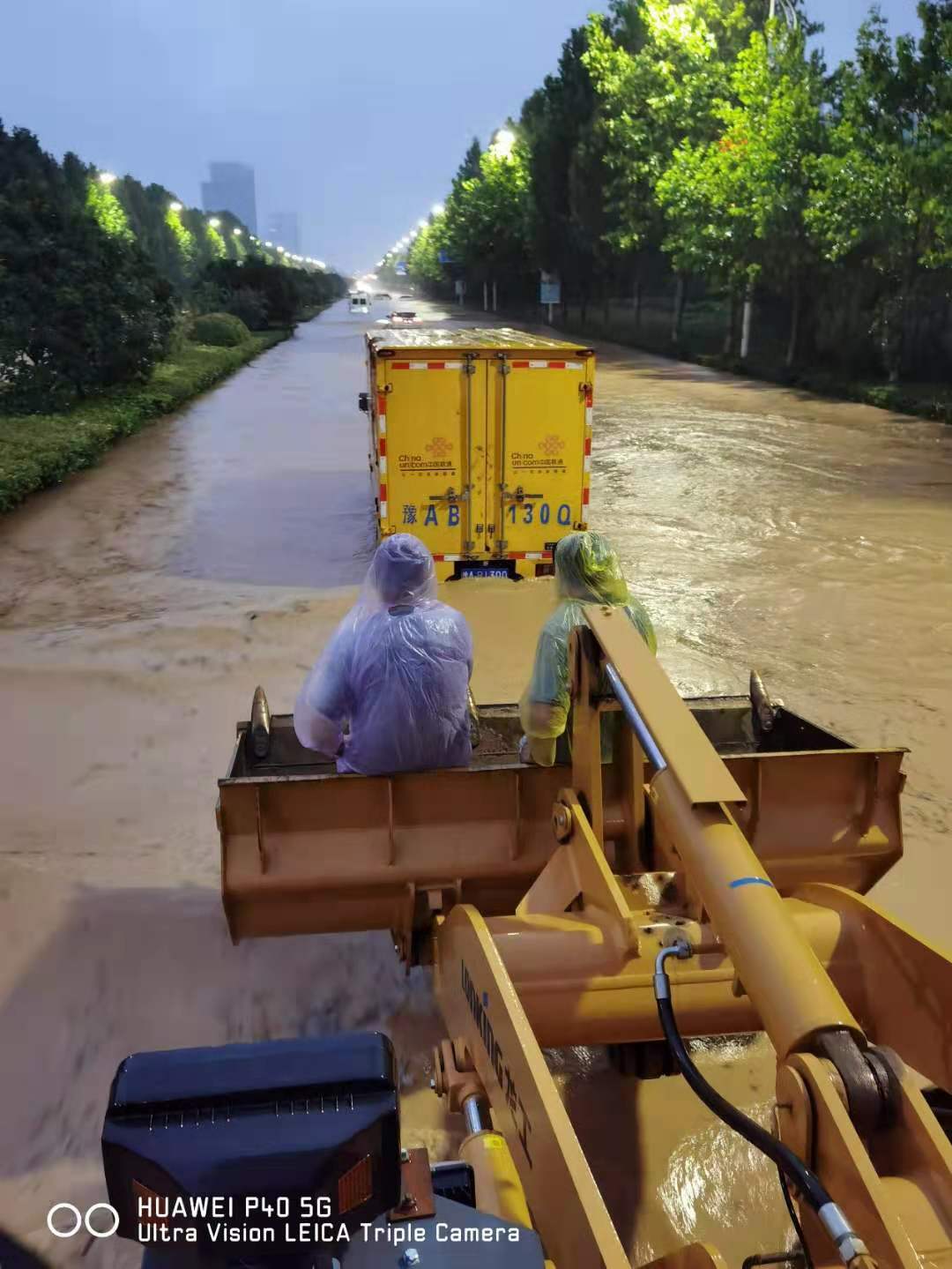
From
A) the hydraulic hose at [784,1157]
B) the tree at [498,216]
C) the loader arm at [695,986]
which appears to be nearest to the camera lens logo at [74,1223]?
the loader arm at [695,986]

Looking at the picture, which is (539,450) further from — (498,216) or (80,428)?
(498,216)

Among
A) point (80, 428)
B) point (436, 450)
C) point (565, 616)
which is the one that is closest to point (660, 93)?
point (80, 428)

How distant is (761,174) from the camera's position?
91.9 ft

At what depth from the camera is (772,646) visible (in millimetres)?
8539

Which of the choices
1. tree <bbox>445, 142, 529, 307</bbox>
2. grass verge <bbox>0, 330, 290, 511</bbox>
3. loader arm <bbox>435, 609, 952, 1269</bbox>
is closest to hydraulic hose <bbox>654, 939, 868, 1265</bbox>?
loader arm <bbox>435, 609, 952, 1269</bbox>

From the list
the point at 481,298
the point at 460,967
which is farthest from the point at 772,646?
the point at 481,298

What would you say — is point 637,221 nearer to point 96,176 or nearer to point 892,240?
point 892,240

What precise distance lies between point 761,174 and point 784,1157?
30.4 m

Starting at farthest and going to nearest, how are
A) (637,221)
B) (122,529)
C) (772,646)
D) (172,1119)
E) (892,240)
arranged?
(637,221), (892,240), (122,529), (772,646), (172,1119)

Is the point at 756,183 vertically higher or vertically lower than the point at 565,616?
higher

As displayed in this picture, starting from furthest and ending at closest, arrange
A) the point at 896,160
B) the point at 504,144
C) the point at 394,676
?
1. the point at 504,144
2. the point at 896,160
3. the point at 394,676

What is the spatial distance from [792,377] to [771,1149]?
3001cm

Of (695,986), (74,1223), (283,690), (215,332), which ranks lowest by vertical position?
(283,690)

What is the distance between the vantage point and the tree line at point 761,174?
23.4 meters
